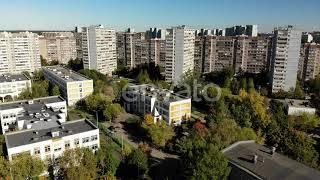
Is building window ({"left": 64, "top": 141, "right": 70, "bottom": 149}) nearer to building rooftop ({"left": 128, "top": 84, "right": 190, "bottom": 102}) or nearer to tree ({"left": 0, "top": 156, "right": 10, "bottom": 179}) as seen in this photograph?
tree ({"left": 0, "top": 156, "right": 10, "bottom": 179})

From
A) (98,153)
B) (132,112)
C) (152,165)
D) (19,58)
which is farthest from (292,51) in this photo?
(19,58)

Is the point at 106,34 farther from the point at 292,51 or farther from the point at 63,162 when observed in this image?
the point at 63,162

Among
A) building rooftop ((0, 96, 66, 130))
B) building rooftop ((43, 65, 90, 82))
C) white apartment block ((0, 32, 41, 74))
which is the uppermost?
white apartment block ((0, 32, 41, 74))

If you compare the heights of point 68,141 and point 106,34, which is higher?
point 106,34

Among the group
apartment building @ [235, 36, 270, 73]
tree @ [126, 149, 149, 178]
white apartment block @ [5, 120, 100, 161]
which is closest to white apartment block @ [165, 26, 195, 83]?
apartment building @ [235, 36, 270, 73]

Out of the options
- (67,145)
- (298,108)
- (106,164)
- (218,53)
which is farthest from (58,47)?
(106,164)

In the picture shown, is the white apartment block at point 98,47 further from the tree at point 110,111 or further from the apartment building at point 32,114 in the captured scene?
the tree at point 110,111
